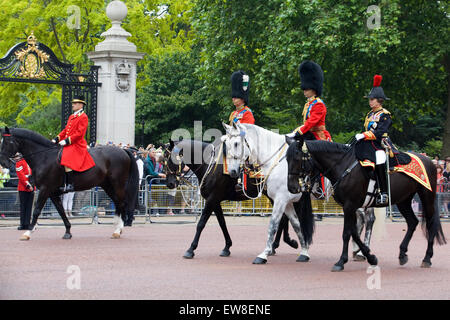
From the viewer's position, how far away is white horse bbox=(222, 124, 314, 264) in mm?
12047

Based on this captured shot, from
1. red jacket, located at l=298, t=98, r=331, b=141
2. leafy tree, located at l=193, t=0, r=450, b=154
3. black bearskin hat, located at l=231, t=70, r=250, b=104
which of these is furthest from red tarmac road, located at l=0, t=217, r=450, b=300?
leafy tree, located at l=193, t=0, r=450, b=154

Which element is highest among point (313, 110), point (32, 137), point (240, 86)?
point (240, 86)

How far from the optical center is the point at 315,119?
12.2 m

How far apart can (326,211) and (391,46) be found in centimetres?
628

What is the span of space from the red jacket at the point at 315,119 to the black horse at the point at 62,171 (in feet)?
16.6

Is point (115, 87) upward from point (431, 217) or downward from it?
upward

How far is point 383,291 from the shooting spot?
9477 mm

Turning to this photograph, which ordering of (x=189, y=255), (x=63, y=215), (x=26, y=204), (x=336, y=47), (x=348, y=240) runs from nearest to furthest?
1. (x=348, y=240)
2. (x=189, y=255)
3. (x=63, y=215)
4. (x=26, y=204)
5. (x=336, y=47)

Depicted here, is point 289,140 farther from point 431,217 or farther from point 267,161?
point 431,217

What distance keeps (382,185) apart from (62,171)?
6456 millimetres

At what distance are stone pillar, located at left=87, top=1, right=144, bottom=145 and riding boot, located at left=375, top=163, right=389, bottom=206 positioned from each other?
13.3m

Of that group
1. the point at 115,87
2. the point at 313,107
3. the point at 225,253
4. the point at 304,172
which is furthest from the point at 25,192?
the point at 304,172

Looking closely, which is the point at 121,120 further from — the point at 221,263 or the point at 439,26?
the point at 221,263

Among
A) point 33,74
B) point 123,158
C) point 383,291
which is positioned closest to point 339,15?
point 33,74
